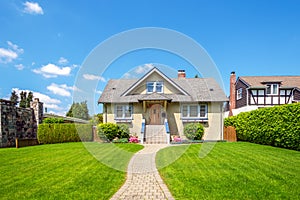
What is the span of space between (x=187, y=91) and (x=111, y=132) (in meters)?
8.74

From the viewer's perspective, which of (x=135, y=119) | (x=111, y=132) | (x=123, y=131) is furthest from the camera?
(x=135, y=119)

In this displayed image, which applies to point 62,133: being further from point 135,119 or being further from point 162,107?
point 162,107

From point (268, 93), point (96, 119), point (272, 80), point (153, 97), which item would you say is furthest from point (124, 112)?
point (272, 80)

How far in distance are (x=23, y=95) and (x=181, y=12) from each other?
4306 cm

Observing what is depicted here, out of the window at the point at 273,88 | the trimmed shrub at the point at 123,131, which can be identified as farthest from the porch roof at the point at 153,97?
the window at the point at 273,88

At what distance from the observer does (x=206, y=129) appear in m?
17.8

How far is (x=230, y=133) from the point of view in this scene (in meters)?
17.0

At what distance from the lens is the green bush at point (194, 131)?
650 inches

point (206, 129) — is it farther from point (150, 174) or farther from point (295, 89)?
point (295, 89)

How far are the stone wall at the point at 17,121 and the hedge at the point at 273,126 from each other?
56.0 ft

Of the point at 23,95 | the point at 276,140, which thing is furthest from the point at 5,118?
the point at 23,95

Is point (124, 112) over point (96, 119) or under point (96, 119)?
over

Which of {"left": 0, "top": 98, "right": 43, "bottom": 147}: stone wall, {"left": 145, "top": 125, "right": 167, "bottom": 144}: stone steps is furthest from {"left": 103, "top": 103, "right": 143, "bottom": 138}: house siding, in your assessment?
{"left": 0, "top": 98, "right": 43, "bottom": 147}: stone wall

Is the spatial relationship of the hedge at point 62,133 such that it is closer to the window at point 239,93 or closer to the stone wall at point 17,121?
the stone wall at point 17,121
